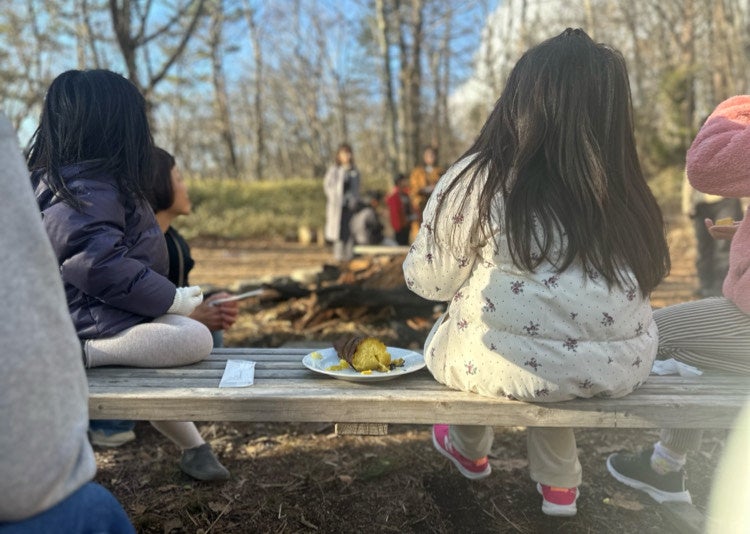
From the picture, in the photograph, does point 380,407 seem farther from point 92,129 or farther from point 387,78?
point 387,78

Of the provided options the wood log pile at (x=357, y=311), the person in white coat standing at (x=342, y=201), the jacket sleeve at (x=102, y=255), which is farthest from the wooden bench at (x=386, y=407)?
the person in white coat standing at (x=342, y=201)

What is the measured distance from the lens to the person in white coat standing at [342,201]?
10.3 m

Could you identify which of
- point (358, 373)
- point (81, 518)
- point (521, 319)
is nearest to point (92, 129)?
point (358, 373)

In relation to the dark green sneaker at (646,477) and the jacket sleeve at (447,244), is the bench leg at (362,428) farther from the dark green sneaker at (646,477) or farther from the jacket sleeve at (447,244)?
the dark green sneaker at (646,477)

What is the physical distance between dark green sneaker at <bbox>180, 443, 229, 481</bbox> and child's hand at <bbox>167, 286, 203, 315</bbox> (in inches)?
28.2

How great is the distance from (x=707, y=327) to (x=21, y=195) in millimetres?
2223

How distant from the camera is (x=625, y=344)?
1987 millimetres

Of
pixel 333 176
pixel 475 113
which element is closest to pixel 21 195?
pixel 333 176

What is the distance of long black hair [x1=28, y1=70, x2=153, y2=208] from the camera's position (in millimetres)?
2213

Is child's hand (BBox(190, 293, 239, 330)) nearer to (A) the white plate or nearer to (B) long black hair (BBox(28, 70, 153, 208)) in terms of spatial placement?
(A) the white plate

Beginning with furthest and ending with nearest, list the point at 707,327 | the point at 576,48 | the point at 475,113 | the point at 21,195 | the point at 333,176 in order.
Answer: the point at 475,113
the point at 333,176
the point at 707,327
the point at 576,48
the point at 21,195

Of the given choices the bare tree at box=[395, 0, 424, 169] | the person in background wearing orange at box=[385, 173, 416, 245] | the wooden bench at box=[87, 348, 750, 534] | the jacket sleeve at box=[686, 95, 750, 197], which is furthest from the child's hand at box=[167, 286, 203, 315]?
the bare tree at box=[395, 0, 424, 169]

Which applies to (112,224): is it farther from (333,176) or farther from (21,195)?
(333,176)

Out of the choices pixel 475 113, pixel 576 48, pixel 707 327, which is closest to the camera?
pixel 576 48
